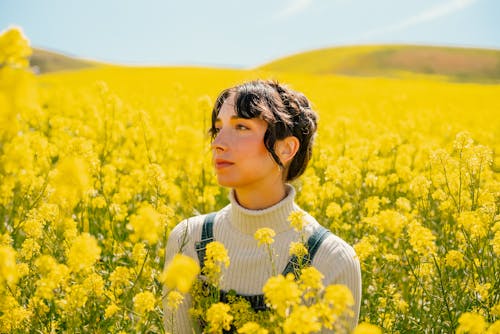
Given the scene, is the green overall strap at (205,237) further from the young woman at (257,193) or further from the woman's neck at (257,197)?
the woman's neck at (257,197)

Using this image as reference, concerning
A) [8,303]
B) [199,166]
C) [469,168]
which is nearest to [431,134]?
[199,166]

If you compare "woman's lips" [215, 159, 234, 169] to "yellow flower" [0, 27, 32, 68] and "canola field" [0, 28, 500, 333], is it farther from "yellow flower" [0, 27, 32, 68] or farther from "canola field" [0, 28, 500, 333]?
"yellow flower" [0, 27, 32, 68]

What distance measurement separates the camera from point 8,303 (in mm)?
2012

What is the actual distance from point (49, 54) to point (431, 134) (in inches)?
3922

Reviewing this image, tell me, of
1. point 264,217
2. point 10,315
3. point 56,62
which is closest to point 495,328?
point 264,217

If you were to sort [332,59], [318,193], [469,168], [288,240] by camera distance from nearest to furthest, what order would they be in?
[288,240], [469,168], [318,193], [332,59]

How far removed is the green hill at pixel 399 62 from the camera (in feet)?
156

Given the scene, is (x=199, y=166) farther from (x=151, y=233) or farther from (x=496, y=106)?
(x=496, y=106)

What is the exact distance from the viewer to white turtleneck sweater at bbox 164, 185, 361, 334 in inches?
80.2

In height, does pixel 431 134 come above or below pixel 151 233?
below

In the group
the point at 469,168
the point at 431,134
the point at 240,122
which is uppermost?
the point at 240,122

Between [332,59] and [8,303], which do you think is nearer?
[8,303]

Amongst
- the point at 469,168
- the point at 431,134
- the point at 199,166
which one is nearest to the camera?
the point at 469,168

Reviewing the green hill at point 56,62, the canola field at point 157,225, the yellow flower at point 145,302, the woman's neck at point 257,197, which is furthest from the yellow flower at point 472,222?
the green hill at point 56,62
